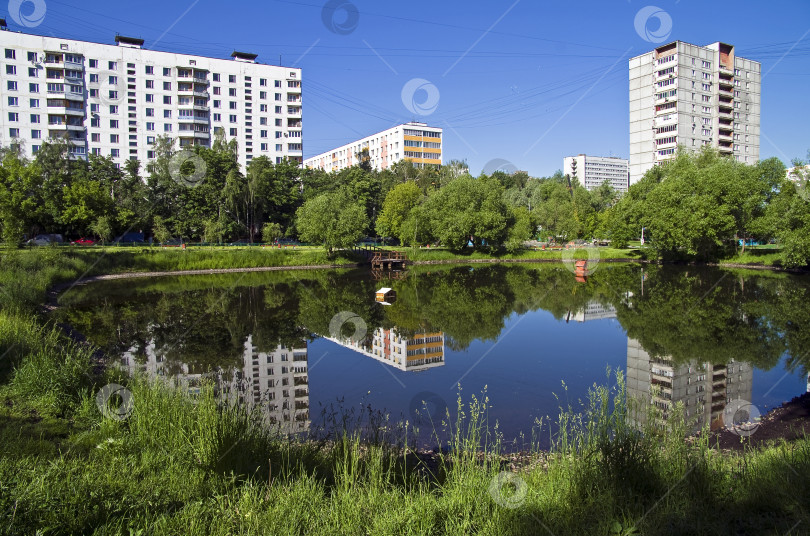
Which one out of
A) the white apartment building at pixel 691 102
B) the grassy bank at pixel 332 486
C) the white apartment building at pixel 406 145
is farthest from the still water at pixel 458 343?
the white apartment building at pixel 406 145

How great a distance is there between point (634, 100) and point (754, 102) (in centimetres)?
2316

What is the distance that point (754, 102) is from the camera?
9206cm

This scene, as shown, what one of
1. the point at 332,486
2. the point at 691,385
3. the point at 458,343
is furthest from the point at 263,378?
the point at 691,385

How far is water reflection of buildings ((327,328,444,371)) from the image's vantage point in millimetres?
16233

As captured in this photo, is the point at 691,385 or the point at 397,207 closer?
the point at 691,385

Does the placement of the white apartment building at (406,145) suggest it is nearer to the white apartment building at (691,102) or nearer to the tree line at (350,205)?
the tree line at (350,205)

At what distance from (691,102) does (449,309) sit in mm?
78607

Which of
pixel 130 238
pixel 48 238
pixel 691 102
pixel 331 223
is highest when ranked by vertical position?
pixel 691 102

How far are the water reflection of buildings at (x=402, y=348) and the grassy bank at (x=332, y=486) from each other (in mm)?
8342

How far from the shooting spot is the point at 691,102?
83.6m

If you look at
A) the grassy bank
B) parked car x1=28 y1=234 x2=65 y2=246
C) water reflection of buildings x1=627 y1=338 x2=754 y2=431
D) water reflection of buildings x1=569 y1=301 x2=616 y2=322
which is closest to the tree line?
parked car x1=28 y1=234 x2=65 y2=246

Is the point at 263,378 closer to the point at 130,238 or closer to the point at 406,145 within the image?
the point at 130,238

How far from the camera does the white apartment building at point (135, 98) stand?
6762cm

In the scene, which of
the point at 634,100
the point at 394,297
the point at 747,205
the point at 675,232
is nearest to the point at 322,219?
the point at 394,297
